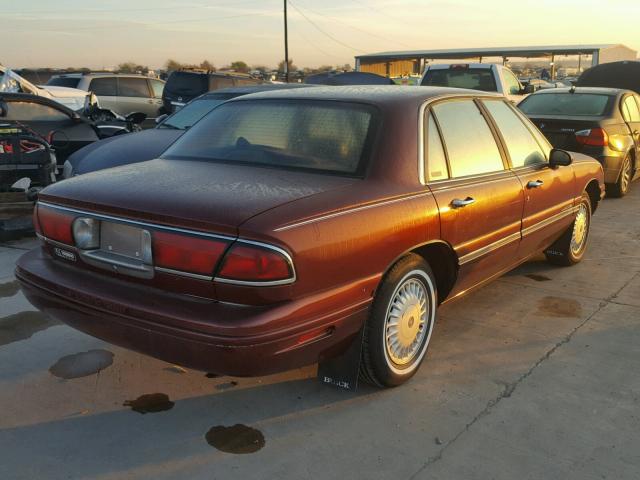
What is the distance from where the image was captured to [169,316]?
253cm

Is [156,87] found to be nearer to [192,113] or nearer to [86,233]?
[192,113]

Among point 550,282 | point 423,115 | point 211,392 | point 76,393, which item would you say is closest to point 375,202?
point 423,115

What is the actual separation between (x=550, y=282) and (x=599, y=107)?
14.7 feet

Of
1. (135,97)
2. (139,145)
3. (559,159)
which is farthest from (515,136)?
(135,97)

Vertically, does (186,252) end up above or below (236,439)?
above

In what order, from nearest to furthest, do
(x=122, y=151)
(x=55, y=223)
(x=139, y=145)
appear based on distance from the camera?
(x=55, y=223)
(x=122, y=151)
(x=139, y=145)

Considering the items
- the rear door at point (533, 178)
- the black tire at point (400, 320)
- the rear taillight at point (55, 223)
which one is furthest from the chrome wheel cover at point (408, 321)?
the rear taillight at point (55, 223)

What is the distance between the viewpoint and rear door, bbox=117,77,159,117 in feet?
50.9

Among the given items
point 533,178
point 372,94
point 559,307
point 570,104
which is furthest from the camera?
point 570,104

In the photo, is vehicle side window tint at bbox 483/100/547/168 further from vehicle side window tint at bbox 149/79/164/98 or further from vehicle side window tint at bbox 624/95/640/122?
vehicle side window tint at bbox 149/79/164/98

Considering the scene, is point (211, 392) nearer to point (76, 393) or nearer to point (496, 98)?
point (76, 393)

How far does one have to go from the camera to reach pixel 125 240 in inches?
107

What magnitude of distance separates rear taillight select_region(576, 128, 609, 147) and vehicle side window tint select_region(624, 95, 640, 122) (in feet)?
3.48

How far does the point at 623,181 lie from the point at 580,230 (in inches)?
151
